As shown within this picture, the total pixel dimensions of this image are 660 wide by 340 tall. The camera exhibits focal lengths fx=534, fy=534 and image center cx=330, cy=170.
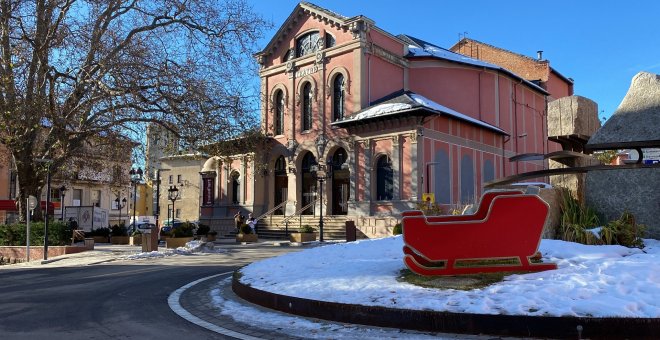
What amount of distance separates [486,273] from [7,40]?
70.4 ft

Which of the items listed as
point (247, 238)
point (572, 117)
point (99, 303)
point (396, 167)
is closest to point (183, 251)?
point (247, 238)

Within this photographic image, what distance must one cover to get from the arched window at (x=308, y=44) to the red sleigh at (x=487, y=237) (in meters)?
31.1

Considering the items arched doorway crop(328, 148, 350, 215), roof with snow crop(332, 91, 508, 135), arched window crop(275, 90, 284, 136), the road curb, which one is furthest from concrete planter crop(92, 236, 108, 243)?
the road curb

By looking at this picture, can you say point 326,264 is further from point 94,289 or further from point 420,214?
point 94,289

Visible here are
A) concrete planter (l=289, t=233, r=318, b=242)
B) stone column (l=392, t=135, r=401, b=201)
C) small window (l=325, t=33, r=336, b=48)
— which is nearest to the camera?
concrete planter (l=289, t=233, r=318, b=242)

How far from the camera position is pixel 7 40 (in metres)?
21.4

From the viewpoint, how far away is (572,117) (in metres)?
11.6

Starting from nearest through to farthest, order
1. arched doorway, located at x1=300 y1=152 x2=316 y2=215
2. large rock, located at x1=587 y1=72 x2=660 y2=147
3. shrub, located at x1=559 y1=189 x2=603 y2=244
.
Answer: shrub, located at x1=559 y1=189 x2=603 y2=244 < large rock, located at x1=587 y1=72 x2=660 y2=147 < arched doorway, located at x1=300 y1=152 x2=316 y2=215

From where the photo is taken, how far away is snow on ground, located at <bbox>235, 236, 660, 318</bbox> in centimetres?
599

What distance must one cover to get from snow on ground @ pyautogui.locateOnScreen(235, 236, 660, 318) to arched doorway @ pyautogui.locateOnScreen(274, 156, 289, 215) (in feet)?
97.0

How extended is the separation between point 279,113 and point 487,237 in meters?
33.7

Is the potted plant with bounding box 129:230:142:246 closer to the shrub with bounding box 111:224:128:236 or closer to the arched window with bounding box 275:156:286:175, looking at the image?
the shrub with bounding box 111:224:128:236

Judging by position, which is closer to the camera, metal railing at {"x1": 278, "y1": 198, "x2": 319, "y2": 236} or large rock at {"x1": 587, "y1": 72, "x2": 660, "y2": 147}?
large rock at {"x1": 587, "y1": 72, "x2": 660, "y2": 147}

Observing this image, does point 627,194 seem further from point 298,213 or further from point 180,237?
point 298,213
